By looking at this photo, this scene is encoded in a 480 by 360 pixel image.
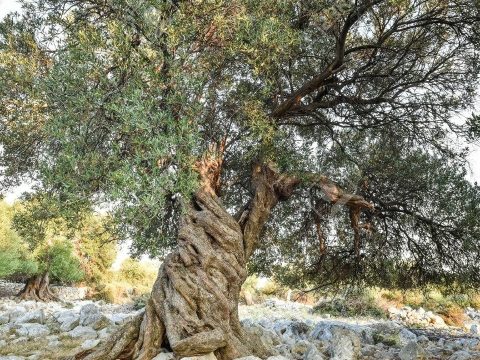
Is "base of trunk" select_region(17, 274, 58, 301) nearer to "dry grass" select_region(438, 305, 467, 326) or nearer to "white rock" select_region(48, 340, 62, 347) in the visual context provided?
"white rock" select_region(48, 340, 62, 347)

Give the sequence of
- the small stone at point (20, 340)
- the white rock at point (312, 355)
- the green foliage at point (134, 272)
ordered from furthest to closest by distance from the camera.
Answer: the green foliage at point (134, 272), the small stone at point (20, 340), the white rock at point (312, 355)

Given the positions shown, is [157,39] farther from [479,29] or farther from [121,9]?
[479,29]

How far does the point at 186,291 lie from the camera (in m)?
7.19

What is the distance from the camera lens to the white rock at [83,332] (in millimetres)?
9844

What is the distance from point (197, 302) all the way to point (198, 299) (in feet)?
0.21

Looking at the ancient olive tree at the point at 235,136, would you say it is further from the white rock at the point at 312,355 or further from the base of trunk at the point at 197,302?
the white rock at the point at 312,355

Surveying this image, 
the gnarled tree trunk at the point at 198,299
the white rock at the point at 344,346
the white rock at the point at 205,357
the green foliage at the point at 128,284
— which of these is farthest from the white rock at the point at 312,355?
the green foliage at the point at 128,284

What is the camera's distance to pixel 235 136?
970 cm

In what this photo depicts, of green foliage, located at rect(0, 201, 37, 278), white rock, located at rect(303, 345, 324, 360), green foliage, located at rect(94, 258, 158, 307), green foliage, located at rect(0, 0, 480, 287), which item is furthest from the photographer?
green foliage, located at rect(94, 258, 158, 307)

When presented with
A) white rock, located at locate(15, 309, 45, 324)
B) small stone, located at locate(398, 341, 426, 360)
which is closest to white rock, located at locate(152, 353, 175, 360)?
small stone, located at locate(398, 341, 426, 360)

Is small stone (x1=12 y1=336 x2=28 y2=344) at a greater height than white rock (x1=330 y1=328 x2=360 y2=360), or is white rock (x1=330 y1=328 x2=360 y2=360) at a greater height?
small stone (x1=12 y1=336 x2=28 y2=344)

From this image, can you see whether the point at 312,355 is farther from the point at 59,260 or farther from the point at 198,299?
the point at 59,260

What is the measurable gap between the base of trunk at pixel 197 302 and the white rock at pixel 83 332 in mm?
2788

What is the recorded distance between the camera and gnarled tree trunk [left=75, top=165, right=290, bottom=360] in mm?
6867
